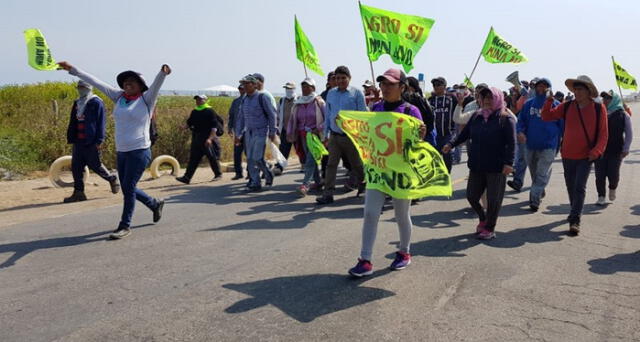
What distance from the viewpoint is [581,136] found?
644 centimetres

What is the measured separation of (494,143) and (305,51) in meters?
6.70

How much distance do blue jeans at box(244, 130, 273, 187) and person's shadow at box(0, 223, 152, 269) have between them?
11.3 feet

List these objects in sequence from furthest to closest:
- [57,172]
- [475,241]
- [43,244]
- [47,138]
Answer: [47,138] < [57,172] < [475,241] < [43,244]

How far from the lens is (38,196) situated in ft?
30.2

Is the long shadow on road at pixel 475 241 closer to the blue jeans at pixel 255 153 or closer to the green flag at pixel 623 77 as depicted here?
the blue jeans at pixel 255 153

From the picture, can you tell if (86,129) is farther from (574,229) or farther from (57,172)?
(574,229)

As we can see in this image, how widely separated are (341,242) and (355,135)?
1371 mm

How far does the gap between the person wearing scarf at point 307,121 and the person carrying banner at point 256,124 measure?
1.18 feet

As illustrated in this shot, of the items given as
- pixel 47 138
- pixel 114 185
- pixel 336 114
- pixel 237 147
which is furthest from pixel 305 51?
pixel 47 138

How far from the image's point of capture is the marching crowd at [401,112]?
601 cm

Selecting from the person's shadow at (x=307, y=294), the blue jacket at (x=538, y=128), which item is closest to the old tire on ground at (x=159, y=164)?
the blue jacket at (x=538, y=128)

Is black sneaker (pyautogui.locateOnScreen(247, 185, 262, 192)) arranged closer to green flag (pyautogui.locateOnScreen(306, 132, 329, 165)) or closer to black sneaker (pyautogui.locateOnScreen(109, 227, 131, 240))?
green flag (pyautogui.locateOnScreen(306, 132, 329, 165))

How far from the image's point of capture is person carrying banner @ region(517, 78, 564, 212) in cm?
798

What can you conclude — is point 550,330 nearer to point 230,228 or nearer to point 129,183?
point 230,228
